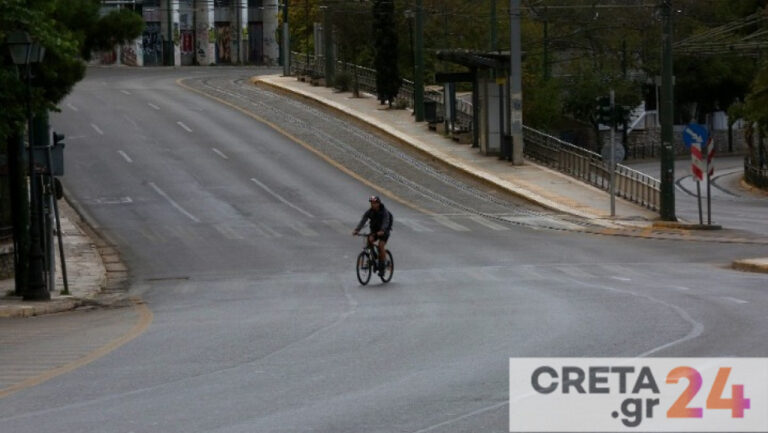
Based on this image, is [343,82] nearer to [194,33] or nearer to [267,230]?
[267,230]

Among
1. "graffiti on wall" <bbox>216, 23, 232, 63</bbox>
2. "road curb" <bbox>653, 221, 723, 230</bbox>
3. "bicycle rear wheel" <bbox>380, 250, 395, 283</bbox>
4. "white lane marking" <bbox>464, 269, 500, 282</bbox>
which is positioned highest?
"graffiti on wall" <bbox>216, 23, 232, 63</bbox>

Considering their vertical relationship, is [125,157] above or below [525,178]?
above

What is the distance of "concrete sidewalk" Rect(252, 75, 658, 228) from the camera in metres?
42.6

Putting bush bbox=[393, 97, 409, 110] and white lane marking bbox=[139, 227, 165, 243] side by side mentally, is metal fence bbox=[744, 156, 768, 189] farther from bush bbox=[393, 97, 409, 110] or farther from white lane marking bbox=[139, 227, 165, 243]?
white lane marking bbox=[139, 227, 165, 243]

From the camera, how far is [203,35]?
11894 cm

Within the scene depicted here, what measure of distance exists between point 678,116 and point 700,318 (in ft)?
290

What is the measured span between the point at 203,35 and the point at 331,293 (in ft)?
317

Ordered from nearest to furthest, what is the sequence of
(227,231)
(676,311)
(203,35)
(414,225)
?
(676,311) → (227,231) → (414,225) → (203,35)

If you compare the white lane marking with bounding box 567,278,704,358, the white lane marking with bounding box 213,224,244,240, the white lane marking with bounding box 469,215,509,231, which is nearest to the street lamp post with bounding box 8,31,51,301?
the white lane marking with bounding box 567,278,704,358

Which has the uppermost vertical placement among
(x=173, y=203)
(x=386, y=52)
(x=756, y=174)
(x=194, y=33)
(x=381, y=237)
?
(x=194, y=33)

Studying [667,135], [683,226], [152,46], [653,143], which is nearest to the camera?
[683,226]

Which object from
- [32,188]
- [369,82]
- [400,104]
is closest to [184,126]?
[400,104]

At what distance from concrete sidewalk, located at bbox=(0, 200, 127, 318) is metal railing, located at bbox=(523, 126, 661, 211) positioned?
1731 cm

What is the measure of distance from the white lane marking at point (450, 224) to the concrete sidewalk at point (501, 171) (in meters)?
4.30
